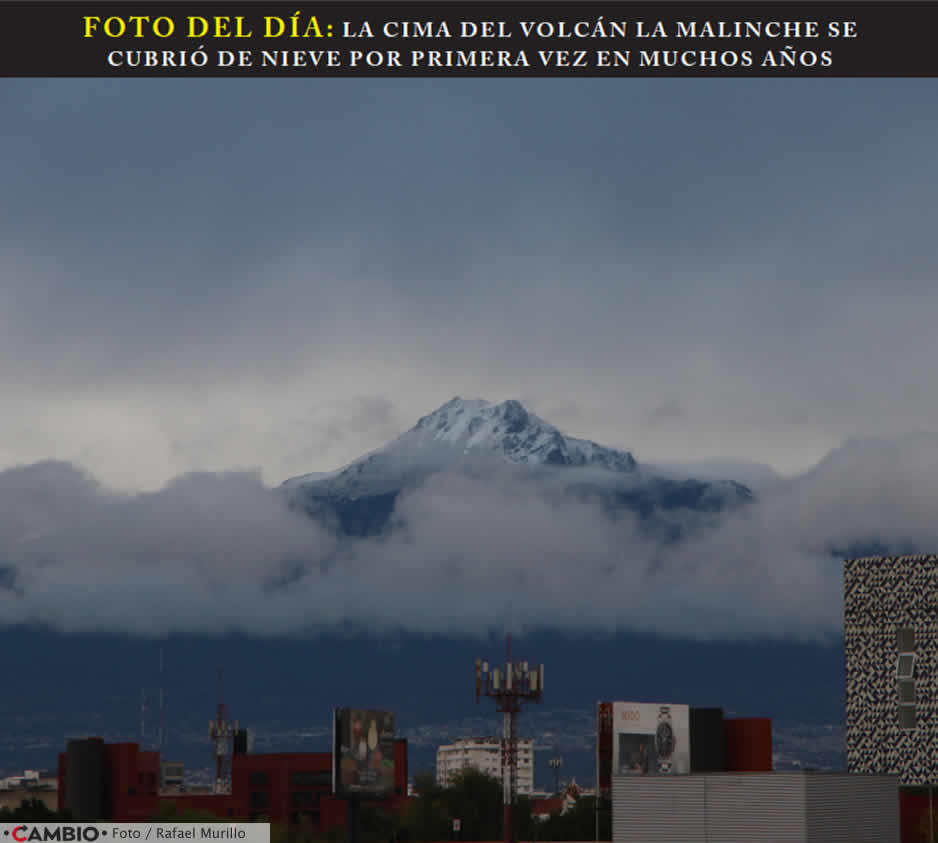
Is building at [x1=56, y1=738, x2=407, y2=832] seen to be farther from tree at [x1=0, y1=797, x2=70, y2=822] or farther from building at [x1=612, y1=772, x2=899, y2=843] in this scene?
building at [x1=612, y1=772, x2=899, y2=843]

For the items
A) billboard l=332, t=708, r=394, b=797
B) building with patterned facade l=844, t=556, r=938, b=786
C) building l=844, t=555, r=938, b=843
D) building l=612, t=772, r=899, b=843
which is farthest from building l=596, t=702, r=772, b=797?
building l=612, t=772, r=899, b=843

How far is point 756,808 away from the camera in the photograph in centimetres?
7806

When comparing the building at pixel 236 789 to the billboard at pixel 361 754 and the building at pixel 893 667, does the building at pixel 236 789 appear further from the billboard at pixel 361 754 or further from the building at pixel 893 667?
the billboard at pixel 361 754

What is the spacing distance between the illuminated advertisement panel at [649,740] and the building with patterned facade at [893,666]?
15.1 m

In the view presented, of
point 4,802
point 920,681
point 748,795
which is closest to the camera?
point 748,795

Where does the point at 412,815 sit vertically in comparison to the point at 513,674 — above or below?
below

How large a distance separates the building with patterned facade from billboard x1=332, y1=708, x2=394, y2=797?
47071mm

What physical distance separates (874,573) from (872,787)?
5098 centimetres

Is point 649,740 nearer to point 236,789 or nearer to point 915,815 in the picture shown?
point 915,815

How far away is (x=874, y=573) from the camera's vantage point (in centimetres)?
13138

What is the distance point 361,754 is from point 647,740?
34.6 meters

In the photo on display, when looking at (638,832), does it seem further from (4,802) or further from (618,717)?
(4,802)

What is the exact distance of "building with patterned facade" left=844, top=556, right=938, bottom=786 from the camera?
413 ft

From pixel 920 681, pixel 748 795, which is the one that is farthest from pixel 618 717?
pixel 748 795
